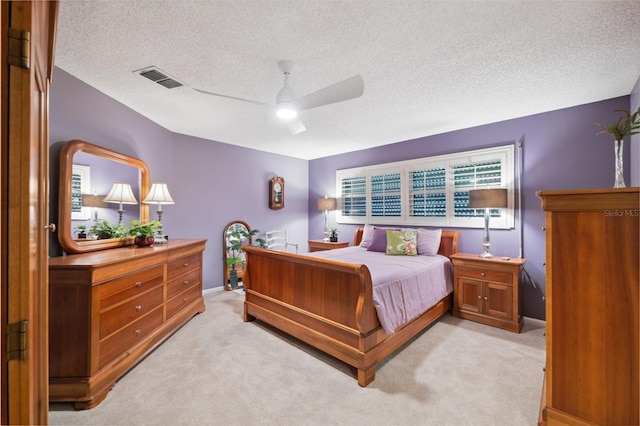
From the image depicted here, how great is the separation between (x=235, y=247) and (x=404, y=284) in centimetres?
323

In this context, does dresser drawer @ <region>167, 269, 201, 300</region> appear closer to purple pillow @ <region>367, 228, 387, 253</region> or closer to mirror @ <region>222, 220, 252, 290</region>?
mirror @ <region>222, 220, 252, 290</region>

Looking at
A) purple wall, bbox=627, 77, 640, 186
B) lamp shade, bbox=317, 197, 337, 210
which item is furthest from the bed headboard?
lamp shade, bbox=317, 197, 337, 210

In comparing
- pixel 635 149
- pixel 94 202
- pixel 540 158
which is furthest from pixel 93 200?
pixel 635 149

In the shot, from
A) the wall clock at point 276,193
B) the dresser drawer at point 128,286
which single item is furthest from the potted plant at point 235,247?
the dresser drawer at point 128,286

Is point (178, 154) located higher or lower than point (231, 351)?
higher

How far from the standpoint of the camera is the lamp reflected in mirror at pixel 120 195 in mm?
3166

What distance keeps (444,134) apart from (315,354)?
3.66 metres

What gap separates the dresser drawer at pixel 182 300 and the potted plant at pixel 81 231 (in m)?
1.04

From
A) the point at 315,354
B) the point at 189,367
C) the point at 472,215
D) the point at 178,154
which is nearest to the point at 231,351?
the point at 189,367

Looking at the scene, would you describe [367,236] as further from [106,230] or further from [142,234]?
[106,230]

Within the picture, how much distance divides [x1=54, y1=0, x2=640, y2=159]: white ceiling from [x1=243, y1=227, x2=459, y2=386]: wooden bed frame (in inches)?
68.1

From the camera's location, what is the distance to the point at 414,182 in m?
4.75

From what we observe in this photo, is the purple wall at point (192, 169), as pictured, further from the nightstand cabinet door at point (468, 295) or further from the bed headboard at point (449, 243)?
the nightstand cabinet door at point (468, 295)

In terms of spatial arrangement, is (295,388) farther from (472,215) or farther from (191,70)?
(472,215)
